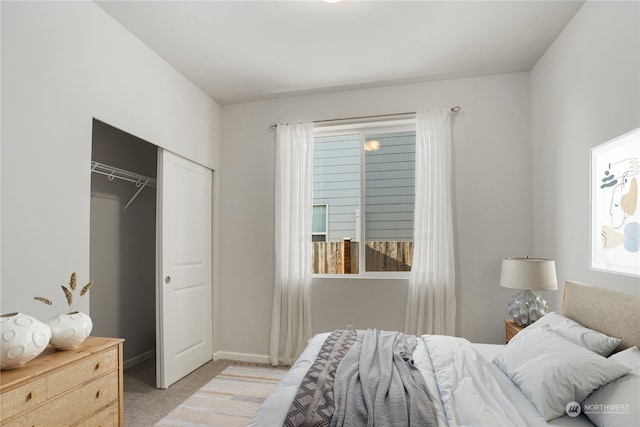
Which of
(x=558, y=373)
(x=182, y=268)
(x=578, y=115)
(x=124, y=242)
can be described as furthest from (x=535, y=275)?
(x=124, y=242)

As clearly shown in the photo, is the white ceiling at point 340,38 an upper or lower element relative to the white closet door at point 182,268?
upper

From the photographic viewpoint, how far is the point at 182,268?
348 cm

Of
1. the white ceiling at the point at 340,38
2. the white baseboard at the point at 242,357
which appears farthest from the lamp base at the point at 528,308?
the white baseboard at the point at 242,357

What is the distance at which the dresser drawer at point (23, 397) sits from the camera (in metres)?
1.42

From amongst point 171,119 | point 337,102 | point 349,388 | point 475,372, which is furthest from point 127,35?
point 475,372

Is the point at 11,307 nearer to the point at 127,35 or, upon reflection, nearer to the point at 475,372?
the point at 127,35

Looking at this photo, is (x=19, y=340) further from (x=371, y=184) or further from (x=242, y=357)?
(x=371, y=184)

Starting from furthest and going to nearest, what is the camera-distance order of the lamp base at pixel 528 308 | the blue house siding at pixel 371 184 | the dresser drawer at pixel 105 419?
the blue house siding at pixel 371 184, the lamp base at pixel 528 308, the dresser drawer at pixel 105 419

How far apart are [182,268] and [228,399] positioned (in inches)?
50.3

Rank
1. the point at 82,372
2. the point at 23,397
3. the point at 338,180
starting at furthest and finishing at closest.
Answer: the point at 338,180 < the point at 82,372 < the point at 23,397

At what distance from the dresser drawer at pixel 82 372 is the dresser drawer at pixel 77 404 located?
0.03 meters

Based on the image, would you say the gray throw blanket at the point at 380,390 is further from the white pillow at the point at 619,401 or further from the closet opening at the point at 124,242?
the closet opening at the point at 124,242

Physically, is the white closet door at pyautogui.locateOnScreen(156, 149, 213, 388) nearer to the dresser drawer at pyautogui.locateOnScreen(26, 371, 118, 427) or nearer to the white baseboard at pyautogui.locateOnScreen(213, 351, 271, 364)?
the white baseboard at pyautogui.locateOnScreen(213, 351, 271, 364)

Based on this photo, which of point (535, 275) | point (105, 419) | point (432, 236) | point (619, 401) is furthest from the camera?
point (432, 236)
